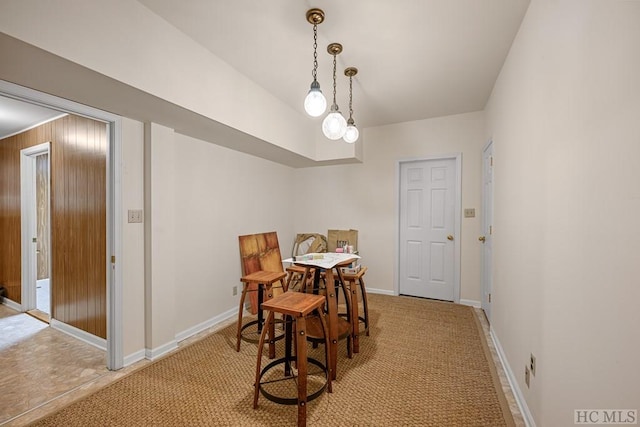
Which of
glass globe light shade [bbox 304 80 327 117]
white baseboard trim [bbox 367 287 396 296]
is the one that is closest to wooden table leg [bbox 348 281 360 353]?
glass globe light shade [bbox 304 80 327 117]

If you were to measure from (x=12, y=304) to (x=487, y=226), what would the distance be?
629 centimetres

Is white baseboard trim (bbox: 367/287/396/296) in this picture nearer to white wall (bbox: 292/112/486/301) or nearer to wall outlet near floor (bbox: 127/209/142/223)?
white wall (bbox: 292/112/486/301)

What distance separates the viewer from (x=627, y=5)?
861 mm

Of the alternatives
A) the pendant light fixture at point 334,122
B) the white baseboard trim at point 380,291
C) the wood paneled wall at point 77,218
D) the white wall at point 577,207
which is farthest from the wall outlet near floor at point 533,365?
the wood paneled wall at point 77,218

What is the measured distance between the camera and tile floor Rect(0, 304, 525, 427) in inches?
72.6

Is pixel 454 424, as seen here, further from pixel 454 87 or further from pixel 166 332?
pixel 454 87

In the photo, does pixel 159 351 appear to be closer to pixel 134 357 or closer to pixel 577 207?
pixel 134 357

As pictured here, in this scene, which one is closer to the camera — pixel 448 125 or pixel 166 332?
pixel 166 332

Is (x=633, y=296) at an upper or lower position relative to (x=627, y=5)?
lower

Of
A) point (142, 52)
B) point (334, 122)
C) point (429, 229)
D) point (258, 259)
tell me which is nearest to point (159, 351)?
point (258, 259)

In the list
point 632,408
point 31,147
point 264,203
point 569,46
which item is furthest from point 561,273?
point 31,147

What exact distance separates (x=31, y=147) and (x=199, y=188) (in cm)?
234

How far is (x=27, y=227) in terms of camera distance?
363 cm

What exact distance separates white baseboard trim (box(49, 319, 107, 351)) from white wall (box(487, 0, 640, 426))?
3514 millimetres
